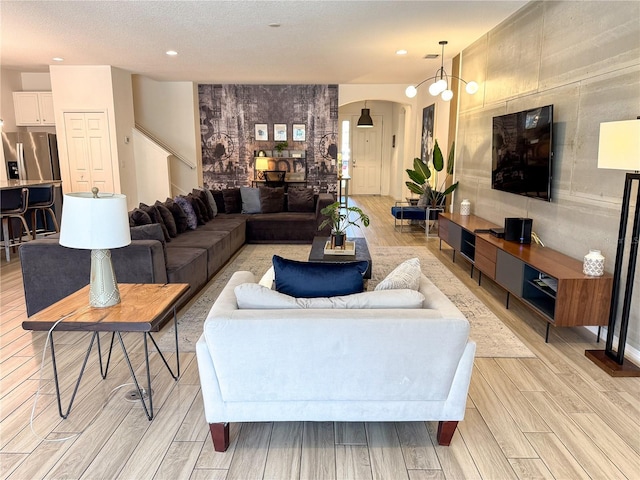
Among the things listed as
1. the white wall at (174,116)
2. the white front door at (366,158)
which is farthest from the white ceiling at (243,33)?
the white front door at (366,158)

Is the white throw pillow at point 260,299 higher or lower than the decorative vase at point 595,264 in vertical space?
higher

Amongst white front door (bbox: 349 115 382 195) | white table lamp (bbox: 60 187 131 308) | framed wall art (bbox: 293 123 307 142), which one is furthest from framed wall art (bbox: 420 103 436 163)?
white table lamp (bbox: 60 187 131 308)

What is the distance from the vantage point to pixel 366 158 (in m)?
13.8

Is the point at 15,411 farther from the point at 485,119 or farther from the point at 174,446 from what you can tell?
the point at 485,119

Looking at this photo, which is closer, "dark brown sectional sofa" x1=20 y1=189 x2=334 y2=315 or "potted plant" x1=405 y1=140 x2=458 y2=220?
"dark brown sectional sofa" x1=20 y1=189 x2=334 y2=315

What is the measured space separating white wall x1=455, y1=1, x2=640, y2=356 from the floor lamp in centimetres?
→ 22

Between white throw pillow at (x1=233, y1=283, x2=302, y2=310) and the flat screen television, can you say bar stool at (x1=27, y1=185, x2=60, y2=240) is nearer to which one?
white throw pillow at (x1=233, y1=283, x2=302, y2=310)

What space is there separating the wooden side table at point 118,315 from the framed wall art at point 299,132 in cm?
814

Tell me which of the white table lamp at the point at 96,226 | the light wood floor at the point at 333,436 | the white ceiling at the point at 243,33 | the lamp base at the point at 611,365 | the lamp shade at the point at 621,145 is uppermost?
the white ceiling at the point at 243,33

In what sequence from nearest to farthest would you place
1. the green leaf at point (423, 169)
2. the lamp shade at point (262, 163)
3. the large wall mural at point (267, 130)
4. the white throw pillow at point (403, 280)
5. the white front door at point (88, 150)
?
the white throw pillow at point (403, 280) → the green leaf at point (423, 169) → the white front door at point (88, 150) → the large wall mural at point (267, 130) → the lamp shade at point (262, 163)

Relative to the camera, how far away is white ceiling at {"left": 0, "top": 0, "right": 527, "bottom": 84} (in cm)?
450

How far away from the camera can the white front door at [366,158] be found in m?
13.7

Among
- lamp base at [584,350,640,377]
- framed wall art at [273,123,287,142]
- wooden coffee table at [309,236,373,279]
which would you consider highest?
framed wall art at [273,123,287,142]

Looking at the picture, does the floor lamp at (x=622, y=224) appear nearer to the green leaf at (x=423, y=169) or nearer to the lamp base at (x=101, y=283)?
the lamp base at (x=101, y=283)
